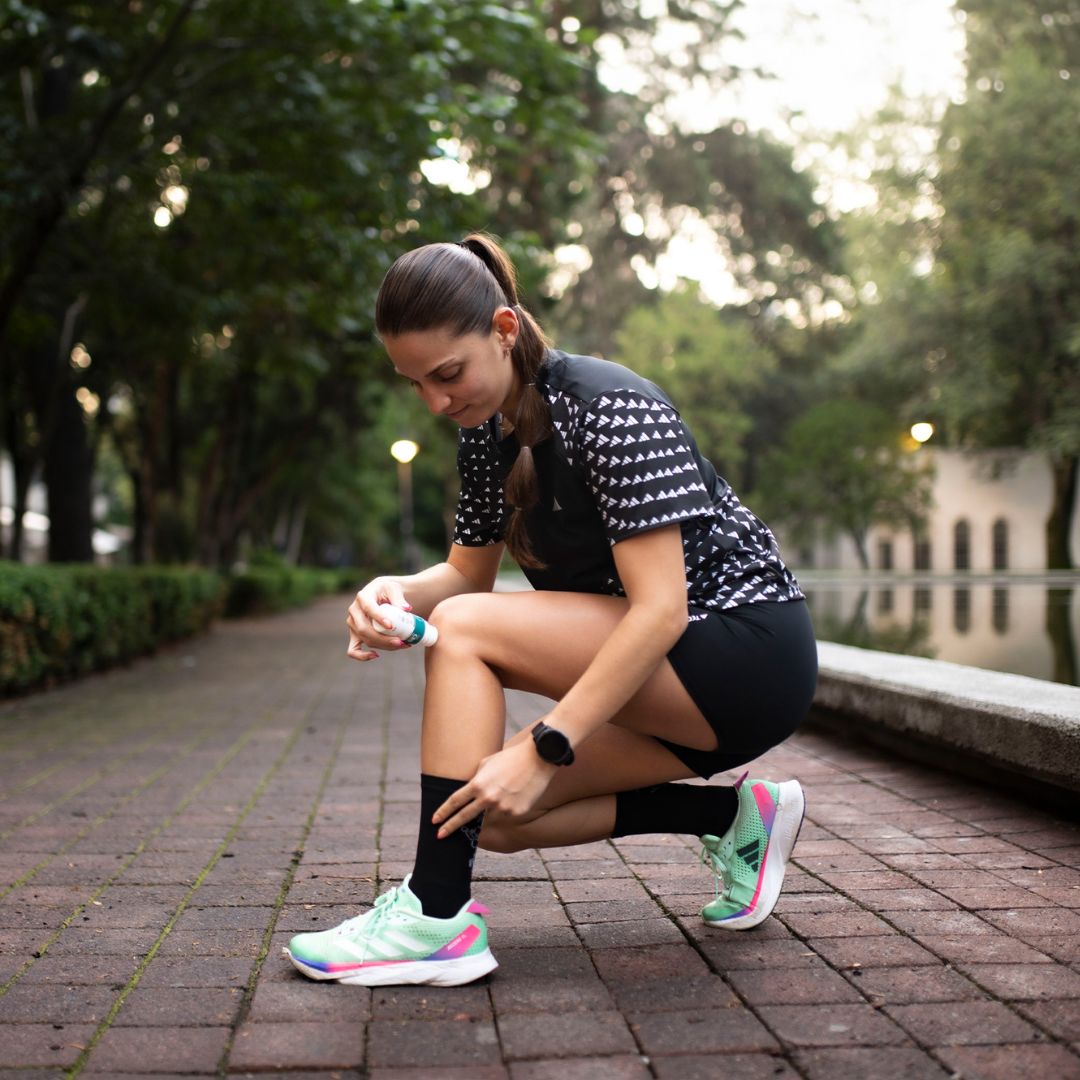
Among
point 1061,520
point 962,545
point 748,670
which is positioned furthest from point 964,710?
point 962,545

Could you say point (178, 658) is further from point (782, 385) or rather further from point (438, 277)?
point (782, 385)

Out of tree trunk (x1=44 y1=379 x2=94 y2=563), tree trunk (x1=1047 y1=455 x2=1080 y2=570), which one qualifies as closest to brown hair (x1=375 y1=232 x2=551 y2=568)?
tree trunk (x1=44 y1=379 x2=94 y2=563)

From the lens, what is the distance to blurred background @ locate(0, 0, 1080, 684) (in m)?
10.9

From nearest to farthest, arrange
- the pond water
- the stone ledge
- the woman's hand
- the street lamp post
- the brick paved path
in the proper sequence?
the brick paved path < the woman's hand < the stone ledge < the pond water < the street lamp post

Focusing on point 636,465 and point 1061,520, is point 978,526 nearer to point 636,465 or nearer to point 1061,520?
point 1061,520

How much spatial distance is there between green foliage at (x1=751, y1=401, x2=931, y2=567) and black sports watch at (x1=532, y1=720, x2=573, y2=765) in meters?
36.9

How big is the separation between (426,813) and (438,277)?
3.47ft

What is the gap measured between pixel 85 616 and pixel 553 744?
8.90m

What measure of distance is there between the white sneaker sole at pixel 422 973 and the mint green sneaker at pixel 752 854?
63cm

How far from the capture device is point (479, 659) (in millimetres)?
2609

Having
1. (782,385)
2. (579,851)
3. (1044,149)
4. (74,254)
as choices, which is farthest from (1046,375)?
(579,851)

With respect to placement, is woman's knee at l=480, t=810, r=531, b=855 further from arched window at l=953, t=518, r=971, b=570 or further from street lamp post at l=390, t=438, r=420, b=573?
arched window at l=953, t=518, r=971, b=570

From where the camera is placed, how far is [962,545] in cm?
4731

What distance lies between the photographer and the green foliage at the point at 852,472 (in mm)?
38250
